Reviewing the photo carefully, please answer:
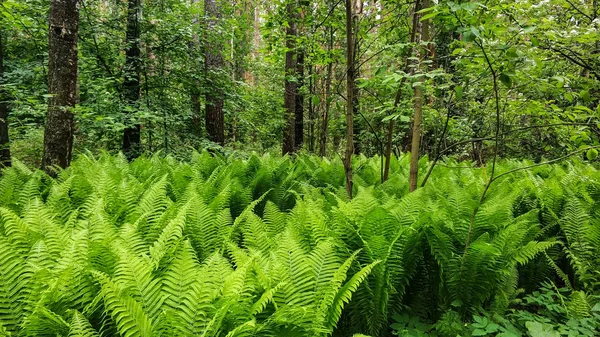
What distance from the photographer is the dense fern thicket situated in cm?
169

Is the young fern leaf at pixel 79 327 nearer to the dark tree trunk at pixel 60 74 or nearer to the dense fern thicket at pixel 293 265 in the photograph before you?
the dense fern thicket at pixel 293 265

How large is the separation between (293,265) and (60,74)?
395 cm

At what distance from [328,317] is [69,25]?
14.6ft

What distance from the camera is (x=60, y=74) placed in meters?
4.28

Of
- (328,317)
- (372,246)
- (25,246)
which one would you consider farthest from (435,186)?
(25,246)

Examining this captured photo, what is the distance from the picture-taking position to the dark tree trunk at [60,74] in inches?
165

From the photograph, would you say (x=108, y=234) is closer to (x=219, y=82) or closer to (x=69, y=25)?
(x=69, y=25)

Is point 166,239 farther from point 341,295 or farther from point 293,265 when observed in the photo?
point 341,295

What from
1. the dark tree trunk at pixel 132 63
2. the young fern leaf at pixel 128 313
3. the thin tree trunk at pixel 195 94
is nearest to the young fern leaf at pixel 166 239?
the young fern leaf at pixel 128 313

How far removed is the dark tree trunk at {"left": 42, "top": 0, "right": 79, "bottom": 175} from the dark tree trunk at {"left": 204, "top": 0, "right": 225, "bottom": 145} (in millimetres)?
3191

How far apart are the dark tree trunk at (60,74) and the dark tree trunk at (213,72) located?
319 centimetres

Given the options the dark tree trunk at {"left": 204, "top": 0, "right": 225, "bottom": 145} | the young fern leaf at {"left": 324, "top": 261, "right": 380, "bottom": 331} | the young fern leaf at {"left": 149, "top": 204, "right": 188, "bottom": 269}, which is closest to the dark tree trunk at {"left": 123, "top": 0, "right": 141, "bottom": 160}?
the dark tree trunk at {"left": 204, "top": 0, "right": 225, "bottom": 145}

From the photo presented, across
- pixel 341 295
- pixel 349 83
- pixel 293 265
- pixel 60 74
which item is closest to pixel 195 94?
pixel 60 74

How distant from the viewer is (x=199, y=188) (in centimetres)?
397
